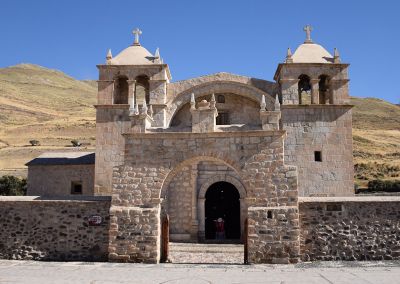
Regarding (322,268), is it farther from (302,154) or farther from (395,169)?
(395,169)

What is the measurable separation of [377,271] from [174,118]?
1176cm

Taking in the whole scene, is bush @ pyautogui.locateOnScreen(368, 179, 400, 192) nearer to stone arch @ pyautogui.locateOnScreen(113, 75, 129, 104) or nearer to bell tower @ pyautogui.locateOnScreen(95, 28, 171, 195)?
bell tower @ pyautogui.locateOnScreen(95, 28, 171, 195)

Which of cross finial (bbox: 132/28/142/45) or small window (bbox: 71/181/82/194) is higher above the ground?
cross finial (bbox: 132/28/142/45)

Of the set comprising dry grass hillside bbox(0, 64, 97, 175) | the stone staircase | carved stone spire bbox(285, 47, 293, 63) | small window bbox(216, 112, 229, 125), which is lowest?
the stone staircase

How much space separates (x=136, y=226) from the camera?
12.3m

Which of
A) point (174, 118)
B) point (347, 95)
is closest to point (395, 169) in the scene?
point (347, 95)

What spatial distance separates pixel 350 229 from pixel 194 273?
492cm

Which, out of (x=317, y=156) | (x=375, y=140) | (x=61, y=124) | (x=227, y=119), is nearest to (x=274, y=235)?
(x=317, y=156)

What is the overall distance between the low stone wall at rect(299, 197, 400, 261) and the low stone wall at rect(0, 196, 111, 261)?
6.14 meters

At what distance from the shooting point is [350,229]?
12.2m

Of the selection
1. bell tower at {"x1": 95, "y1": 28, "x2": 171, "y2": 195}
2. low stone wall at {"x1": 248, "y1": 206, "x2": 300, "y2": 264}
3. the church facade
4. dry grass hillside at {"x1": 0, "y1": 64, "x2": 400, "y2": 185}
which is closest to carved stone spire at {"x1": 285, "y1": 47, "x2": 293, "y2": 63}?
the church facade

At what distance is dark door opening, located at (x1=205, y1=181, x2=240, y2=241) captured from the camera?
1948 cm

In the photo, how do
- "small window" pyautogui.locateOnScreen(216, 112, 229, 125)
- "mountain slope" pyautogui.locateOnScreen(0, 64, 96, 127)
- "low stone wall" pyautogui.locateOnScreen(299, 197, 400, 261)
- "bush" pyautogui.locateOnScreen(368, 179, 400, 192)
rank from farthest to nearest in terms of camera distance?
"mountain slope" pyautogui.locateOnScreen(0, 64, 96, 127)
"bush" pyautogui.locateOnScreen(368, 179, 400, 192)
"small window" pyautogui.locateOnScreen(216, 112, 229, 125)
"low stone wall" pyautogui.locateOnScreen(299, 197, 400, 261)

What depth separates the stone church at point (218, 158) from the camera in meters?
12.2
